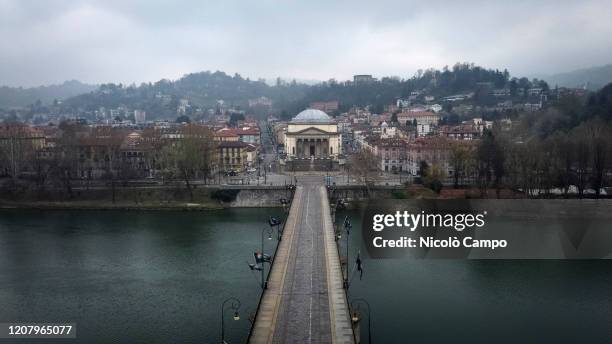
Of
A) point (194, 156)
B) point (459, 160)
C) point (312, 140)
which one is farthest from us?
point (312, 140)

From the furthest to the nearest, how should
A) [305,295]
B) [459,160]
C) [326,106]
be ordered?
[326,106]
[459,160]
[305,295]

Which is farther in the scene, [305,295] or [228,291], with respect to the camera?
[228,291]

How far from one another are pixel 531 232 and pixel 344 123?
54.2 metres

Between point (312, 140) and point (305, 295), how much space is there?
3496cm

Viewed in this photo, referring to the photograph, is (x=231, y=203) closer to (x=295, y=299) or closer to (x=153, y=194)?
(x=153, y=194)

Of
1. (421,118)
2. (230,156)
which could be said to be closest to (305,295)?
(230,156)

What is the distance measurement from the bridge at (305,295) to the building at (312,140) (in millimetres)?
25581

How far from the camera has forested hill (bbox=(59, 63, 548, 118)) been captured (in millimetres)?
101875

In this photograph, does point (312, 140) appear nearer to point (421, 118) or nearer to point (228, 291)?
point (421, 118)

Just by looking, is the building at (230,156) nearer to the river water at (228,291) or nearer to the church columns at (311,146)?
the church columns at (311,146)

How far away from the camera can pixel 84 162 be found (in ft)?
125

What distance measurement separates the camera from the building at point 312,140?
159 feet

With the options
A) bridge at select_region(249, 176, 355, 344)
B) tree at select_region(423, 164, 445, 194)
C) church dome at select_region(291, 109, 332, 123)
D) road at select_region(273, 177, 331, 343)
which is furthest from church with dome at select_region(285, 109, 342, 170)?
road at select_region(273, 177, 331, 343)

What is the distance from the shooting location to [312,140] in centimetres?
4897
